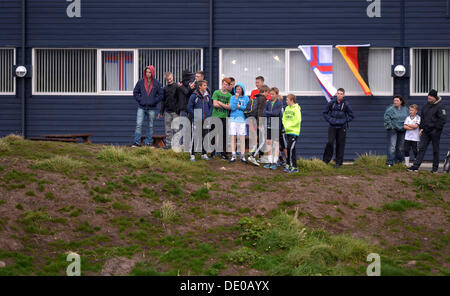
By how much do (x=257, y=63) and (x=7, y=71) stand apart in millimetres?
7242

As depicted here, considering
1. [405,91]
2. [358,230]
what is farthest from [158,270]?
[405,91]

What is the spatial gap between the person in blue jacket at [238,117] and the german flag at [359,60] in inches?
240

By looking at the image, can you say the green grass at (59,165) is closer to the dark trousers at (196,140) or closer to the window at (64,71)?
the dark trousers at (196,140)

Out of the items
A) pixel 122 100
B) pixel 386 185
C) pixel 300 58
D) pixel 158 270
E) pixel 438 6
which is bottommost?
pixel 158 270

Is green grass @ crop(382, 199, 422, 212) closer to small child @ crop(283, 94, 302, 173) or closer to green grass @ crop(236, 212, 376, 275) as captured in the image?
green grass @ crop(236, 212, 376, 275)

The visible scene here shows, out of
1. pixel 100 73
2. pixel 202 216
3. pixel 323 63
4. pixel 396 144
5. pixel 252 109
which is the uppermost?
pixel 323 63

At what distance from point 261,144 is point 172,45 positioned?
620 cm

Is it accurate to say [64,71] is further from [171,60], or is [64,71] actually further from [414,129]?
[414,129]

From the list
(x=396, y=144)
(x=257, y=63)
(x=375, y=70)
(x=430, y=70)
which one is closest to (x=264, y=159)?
(x=396, y=144)

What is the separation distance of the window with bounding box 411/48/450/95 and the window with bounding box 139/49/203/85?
20.2ft

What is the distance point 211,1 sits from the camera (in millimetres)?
19312

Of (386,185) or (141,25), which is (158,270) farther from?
(141,25)

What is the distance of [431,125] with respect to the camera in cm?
1448

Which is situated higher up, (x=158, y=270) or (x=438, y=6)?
(x=438, y=6)
